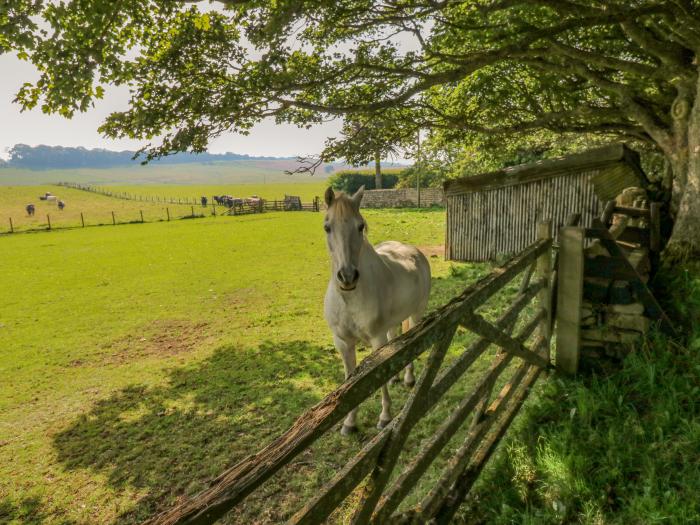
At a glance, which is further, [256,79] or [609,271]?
[256,79]

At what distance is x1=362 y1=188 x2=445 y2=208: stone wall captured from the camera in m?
38.0

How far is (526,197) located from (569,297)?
9.42 metres

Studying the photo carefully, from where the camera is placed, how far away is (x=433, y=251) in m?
16.1

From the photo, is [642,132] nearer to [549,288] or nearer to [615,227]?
[615,227]

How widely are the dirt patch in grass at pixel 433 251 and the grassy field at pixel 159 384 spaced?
58 centimetres

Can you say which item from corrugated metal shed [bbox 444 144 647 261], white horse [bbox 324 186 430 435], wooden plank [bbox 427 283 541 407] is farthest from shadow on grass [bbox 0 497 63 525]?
corrugated metal shed [bbox 444 144 647 261]

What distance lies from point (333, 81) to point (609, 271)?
19.5 feet

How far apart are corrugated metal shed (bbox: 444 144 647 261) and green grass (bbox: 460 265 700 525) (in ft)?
26.7

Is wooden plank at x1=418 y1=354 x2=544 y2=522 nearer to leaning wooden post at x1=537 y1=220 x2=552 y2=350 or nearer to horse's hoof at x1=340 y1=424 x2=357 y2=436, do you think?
leaning wooden post at x1=537 y1=220 x2=552 y2=350

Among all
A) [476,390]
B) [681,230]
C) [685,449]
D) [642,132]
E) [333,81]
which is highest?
[333,81]

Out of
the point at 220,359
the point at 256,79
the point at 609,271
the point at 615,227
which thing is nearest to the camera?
the point at 609,271

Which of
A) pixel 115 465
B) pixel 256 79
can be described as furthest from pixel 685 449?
pixel 256 79

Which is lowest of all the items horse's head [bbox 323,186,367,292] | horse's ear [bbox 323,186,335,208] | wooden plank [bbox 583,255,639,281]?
wooden plank [bbox 583,255,639,281]

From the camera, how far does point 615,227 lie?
18.3 feet
